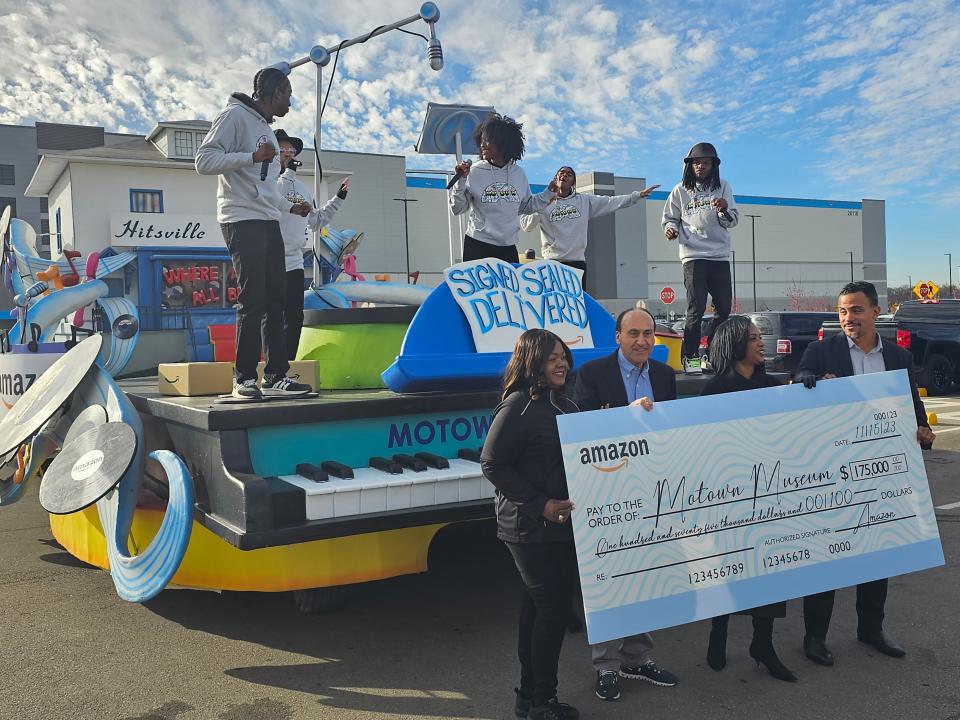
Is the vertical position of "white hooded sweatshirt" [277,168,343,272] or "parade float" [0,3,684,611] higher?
"white hooded sweatshirt" [277,168,343,272]

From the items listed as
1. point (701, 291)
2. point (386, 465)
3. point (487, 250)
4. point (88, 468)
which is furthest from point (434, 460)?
point (701, 291)

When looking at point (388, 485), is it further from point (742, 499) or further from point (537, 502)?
point (742, 499)

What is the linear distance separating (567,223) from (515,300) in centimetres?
189

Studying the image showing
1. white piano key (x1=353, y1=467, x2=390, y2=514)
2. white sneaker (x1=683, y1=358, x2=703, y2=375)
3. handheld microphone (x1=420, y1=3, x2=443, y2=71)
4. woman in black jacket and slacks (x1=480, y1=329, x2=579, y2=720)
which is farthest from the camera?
handheld microphone (x1=420, y1=3, x2=443, y2=71)

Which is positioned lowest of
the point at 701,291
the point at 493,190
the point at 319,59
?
the point at 701,291

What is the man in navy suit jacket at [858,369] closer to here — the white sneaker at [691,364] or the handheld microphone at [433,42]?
the white sneaker at [691,364]

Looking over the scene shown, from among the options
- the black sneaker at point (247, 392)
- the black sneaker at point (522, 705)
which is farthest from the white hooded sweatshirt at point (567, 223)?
the black sneaker at point (522, 705)

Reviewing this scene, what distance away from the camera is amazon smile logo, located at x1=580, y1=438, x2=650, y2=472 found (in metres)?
2.87

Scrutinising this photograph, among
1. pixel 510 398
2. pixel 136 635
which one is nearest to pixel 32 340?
pixel 136 635

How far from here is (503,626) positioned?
3842 millimetres

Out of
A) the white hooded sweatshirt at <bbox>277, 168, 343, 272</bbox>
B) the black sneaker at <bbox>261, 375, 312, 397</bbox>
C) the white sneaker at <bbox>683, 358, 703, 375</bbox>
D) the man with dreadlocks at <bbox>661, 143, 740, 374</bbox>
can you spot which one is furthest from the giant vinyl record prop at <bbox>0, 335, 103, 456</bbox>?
the white sneaker at <bbox>683, 358, 703, 375</bbox>

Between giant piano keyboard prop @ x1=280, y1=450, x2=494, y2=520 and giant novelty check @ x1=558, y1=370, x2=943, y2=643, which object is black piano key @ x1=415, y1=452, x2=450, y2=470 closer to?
giant piano keyboard prop @ x1=280, y1=450, x2=494, y2=520

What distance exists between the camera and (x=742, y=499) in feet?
10.6

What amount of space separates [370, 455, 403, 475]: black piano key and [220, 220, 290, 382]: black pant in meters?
0.79
